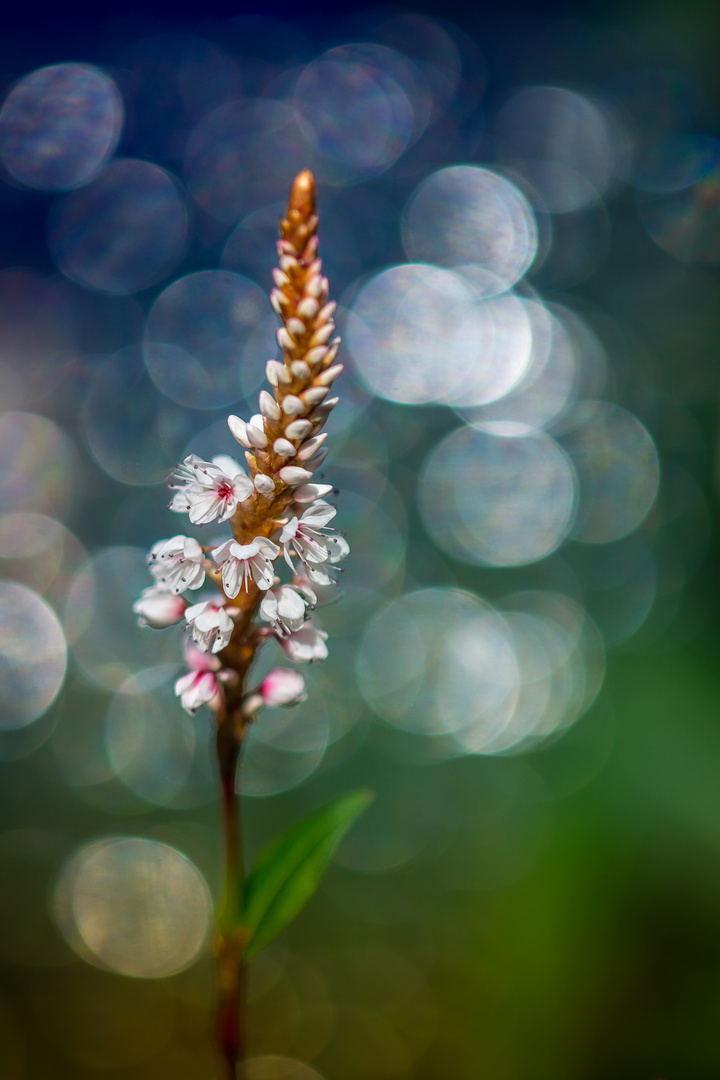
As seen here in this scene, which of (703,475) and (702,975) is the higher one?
(703,475)

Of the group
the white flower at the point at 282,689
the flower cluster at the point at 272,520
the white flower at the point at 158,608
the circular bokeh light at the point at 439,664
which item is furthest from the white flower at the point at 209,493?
the circular bokeh light at the point at 439,664

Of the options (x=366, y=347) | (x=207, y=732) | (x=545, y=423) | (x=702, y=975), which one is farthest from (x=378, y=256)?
(x=702, y=975)

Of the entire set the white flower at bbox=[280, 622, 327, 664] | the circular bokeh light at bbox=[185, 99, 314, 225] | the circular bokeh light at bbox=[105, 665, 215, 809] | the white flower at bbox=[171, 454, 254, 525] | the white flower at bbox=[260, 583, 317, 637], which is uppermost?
the circular bokeh light at bbox=[185, 99, 314, 225]

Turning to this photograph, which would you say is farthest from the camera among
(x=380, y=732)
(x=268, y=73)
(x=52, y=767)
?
(x=268, y=73)

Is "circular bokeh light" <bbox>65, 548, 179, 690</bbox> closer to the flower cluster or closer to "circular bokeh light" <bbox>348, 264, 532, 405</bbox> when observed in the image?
"circular bokeh light" <bbox>348, 264, 532, 405</bbox>

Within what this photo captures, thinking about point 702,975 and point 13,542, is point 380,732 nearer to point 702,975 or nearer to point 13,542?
point 702,975

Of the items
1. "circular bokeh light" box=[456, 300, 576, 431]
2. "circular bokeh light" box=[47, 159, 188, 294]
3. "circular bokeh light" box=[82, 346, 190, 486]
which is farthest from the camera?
"circular bokeh light" box=[456, 300, 576, 431]

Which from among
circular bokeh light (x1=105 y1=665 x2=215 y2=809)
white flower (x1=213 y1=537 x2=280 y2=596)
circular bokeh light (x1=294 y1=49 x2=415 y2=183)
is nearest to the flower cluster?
white flower (x1=213 y1=537 x2=280 y2=596)

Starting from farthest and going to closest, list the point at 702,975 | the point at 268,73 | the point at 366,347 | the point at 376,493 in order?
→ 1. the point at 268,73
2. the point at 366,347
3. the point at 376,493
4. the point at 702,975
